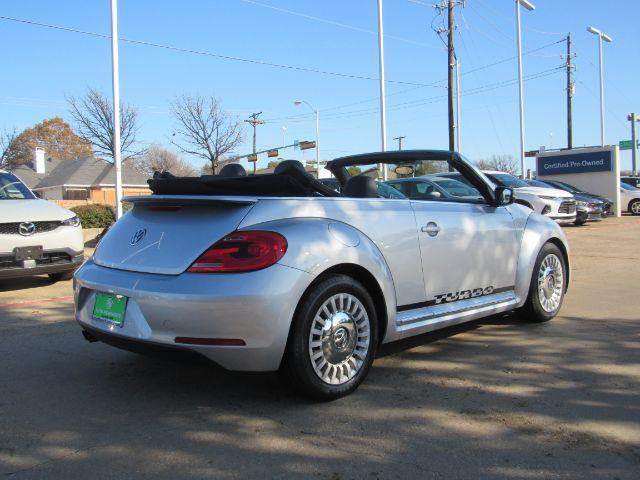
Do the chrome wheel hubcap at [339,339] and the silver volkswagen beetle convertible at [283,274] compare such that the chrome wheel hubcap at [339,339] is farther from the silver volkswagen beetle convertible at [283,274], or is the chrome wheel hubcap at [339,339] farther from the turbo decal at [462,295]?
the turbo decal at [462,295]

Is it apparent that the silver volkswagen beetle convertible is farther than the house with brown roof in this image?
No

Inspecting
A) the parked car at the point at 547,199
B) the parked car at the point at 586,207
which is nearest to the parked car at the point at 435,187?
the parked car at the point at 547,199

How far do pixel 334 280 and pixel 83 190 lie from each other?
47.6 m

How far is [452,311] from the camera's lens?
443 centimetres

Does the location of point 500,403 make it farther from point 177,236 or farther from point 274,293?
point 177,236

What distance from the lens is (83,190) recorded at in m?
47.0

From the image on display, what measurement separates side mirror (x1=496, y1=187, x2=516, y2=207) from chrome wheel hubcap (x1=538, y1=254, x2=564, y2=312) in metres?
0.73

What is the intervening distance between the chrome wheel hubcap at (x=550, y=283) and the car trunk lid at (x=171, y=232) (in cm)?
326

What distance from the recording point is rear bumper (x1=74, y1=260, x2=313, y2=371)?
3.16m

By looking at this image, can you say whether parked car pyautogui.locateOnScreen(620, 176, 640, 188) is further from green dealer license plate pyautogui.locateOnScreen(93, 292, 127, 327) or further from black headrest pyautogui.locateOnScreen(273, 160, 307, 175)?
green dealer license plate pyautogui.locateOnScreen(93, 292, 127, 327)

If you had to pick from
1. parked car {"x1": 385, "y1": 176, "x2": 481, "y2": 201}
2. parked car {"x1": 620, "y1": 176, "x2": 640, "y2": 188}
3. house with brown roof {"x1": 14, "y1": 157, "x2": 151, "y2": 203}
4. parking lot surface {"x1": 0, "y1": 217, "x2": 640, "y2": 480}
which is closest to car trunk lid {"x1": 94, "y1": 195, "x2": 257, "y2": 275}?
parking lot surface {"x1": 0, "y1": 217, "x2": 640, "y2": 480}

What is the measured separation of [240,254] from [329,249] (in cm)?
55

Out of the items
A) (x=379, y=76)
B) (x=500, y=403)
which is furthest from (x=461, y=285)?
(x=379, y=76)

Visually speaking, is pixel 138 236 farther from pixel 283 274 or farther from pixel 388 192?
pixel 388 192
